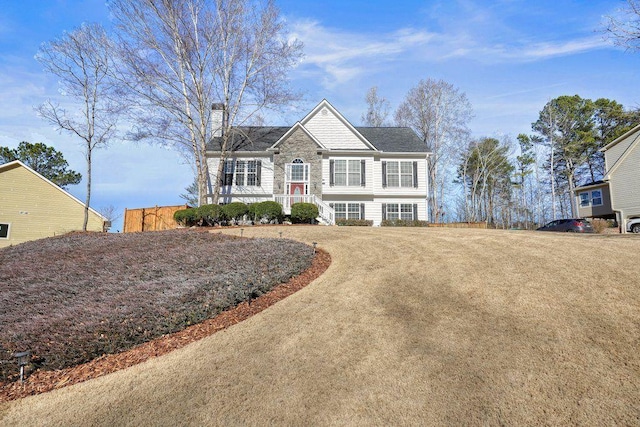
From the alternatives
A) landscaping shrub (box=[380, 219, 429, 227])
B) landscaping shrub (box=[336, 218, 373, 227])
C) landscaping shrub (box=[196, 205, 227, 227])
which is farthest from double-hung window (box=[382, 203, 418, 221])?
landscaping shrub (box=[196, 205, 227, 227])

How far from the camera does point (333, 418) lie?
3.51 m

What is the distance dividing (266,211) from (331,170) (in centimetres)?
655

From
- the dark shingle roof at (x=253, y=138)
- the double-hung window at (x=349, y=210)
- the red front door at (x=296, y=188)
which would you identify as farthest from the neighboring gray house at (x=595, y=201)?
the dark shingle roof at (x=253, y=138)

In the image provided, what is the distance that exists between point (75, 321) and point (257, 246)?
4744mm

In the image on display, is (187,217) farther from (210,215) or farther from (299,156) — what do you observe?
(299,156)

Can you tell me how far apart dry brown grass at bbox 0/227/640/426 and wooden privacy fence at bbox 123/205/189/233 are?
51.9ft

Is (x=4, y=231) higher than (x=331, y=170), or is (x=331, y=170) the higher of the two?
(x=331, y=170)

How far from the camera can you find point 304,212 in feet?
62.8

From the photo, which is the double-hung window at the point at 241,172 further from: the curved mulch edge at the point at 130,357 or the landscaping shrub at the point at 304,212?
the curved mulch edge at the point at 130,357

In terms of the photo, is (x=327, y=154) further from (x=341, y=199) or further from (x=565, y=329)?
(x=565, y=329)

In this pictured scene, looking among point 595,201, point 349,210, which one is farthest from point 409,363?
point 595,201

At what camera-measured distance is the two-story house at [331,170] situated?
22.9 m

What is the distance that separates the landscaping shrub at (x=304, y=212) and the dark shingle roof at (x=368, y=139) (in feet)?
20.7

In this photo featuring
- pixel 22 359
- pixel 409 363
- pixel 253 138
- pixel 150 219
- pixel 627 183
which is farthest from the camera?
pixel 253 138
